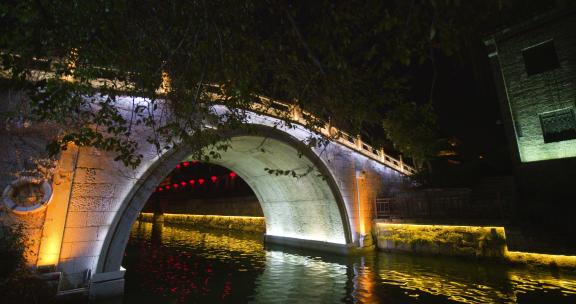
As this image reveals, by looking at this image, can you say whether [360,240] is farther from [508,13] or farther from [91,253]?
[508,13]

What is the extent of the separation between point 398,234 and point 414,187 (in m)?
3.60

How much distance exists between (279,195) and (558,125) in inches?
518

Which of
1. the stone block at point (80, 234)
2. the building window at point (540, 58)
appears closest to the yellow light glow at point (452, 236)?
the building window at point (540, 58)

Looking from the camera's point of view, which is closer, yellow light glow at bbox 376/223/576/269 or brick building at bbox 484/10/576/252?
yellow light glow at bbox 376/223/576/269

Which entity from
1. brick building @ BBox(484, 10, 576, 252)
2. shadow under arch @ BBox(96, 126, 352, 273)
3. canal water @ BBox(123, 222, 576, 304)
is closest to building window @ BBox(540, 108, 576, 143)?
brick building @ BBox(484, 10, 576, 252)

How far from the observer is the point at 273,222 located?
19.1 metres

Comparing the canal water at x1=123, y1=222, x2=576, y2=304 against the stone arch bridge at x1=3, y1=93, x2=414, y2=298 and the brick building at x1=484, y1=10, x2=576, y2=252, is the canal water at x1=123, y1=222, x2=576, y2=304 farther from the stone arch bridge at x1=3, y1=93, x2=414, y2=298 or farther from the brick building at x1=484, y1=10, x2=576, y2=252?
the brick building at x1=484, y1=10, x2=576, y2=252

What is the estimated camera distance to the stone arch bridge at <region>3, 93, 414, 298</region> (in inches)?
303

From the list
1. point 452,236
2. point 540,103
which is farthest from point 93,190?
point 540,103

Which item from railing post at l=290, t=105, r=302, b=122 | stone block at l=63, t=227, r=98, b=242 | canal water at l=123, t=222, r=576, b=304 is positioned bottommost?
canal water at l=123, t=222, r=576, b=304

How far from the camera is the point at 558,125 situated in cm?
1251

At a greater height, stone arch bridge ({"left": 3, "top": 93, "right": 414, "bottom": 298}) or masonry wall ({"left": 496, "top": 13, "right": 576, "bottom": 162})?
masonry wall ({"left": 496, "top": 13, "right": 576, "bottom": 162})

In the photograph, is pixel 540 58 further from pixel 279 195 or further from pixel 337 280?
pixel 279 195

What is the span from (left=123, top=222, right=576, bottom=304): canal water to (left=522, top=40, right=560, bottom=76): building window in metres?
8.48
